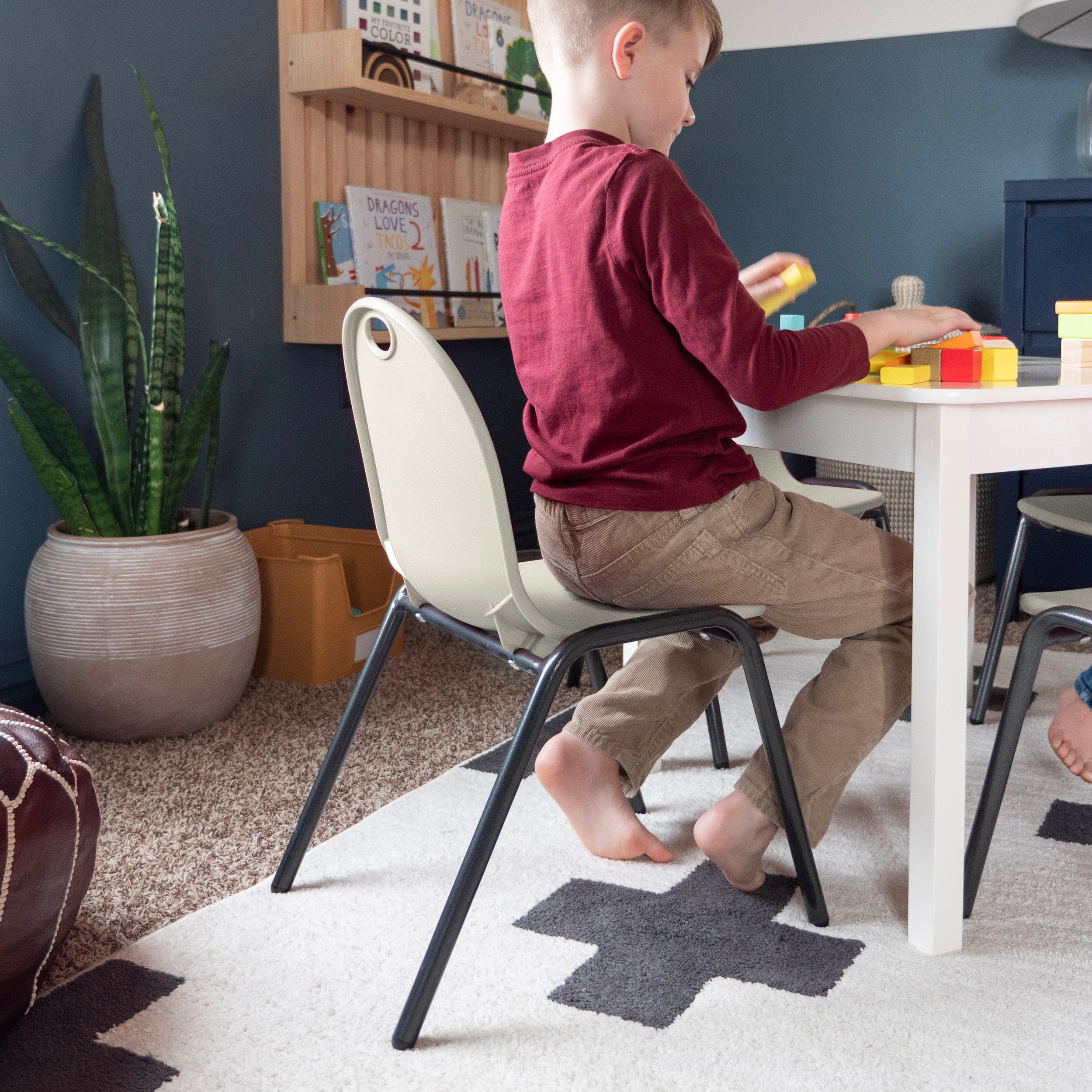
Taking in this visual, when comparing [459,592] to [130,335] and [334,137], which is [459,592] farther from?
[334,137]

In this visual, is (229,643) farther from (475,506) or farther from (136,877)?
(475,506)

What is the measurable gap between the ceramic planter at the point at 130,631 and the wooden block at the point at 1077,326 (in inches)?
54.2

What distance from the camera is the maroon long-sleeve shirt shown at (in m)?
1.12

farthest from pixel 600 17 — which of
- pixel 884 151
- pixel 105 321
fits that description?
pixel 884 151

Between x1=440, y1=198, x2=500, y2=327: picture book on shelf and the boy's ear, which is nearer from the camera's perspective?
the boy's ear

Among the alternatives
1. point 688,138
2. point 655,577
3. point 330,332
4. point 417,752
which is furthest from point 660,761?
point 688,138

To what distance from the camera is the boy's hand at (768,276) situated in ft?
4.38

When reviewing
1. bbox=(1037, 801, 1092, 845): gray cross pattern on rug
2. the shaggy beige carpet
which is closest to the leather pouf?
the shaggy beige carpet

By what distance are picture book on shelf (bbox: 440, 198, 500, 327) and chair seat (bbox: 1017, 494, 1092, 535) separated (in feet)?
5.14

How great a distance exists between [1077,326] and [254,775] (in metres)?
1.32

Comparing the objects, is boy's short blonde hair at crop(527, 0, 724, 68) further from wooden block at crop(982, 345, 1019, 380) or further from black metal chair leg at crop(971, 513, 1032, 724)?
black metal chair leg at crop(971, 513, 1032, 724)

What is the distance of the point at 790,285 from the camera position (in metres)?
1.32

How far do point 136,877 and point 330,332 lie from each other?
1368 mm

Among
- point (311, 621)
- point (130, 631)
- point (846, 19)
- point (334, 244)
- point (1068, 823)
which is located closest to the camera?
point (1068, 823)
